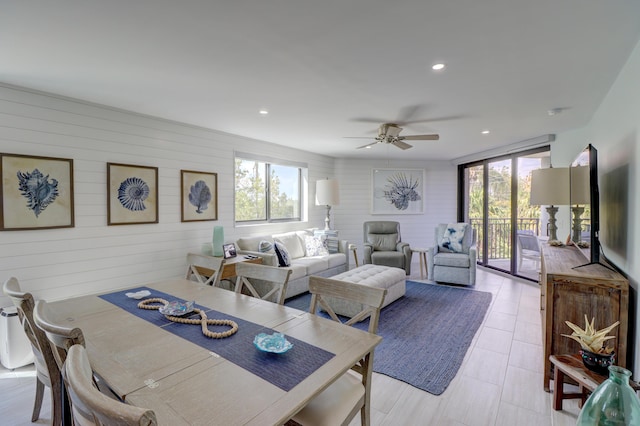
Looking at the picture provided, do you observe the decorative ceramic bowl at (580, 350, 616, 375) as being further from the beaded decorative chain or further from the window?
the window

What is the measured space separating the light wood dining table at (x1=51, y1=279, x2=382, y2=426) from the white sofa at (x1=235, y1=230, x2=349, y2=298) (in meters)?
2.39

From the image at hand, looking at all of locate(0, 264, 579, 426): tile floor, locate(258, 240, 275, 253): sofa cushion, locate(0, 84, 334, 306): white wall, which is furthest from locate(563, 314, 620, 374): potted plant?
locate(0, 84, 334, 306): white wall

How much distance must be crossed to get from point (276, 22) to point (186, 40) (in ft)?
2.14

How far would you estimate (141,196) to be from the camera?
369cm

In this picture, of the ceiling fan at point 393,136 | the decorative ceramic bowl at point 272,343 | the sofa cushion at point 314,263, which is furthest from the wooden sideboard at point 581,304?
the sofa cushion at point 314,263

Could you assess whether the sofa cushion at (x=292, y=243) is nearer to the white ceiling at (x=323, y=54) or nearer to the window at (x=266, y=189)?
the window at (x=266, y=189)

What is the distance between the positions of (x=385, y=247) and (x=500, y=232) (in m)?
2.28

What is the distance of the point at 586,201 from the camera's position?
3082mm

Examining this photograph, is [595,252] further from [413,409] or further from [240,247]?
[240,247]

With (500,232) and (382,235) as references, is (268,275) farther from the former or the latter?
(500,232)

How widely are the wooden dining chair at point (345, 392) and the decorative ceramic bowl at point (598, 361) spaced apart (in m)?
1.40

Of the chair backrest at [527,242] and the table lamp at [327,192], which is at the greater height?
the table lamp at [327,192]

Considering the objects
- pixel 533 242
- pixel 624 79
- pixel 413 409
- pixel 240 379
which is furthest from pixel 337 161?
pixel 240 379

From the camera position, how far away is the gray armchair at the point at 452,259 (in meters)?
5.17
